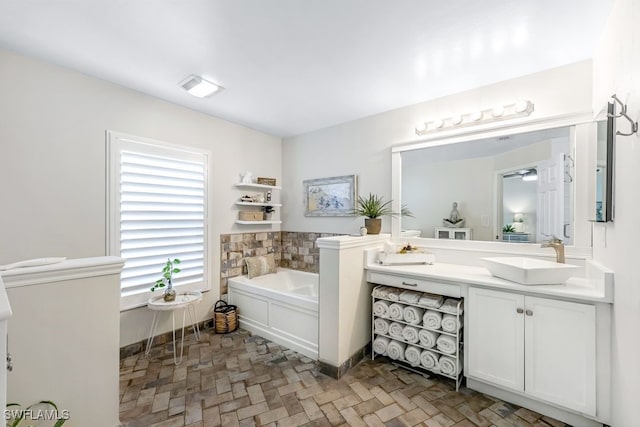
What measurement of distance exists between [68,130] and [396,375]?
3.43m

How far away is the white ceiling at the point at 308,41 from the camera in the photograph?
1604 millimetres

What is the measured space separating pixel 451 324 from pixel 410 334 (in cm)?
36

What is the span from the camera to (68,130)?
2.27 meters

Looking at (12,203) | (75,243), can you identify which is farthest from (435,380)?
(12,203)

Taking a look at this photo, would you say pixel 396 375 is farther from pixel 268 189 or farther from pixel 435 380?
pixel 268 189

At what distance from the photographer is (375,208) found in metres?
2.94

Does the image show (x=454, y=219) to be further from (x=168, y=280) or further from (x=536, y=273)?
(x=168, y=280)

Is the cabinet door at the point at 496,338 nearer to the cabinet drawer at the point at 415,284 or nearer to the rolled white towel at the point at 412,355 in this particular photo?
the cabinet drawer at the point at 415,284

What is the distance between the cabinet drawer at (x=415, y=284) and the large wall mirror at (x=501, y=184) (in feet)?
2.21

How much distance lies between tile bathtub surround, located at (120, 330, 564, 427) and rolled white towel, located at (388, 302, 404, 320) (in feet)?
1.53

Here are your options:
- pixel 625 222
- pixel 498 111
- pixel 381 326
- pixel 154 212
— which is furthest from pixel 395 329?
pixel 154 212

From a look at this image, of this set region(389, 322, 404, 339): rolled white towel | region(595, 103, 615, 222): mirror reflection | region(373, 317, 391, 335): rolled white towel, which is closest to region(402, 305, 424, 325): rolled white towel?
region(389, 322, 404, 339): rolled white towel

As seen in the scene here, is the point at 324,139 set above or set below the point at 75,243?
above

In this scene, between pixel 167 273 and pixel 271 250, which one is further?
pixel 271 250
